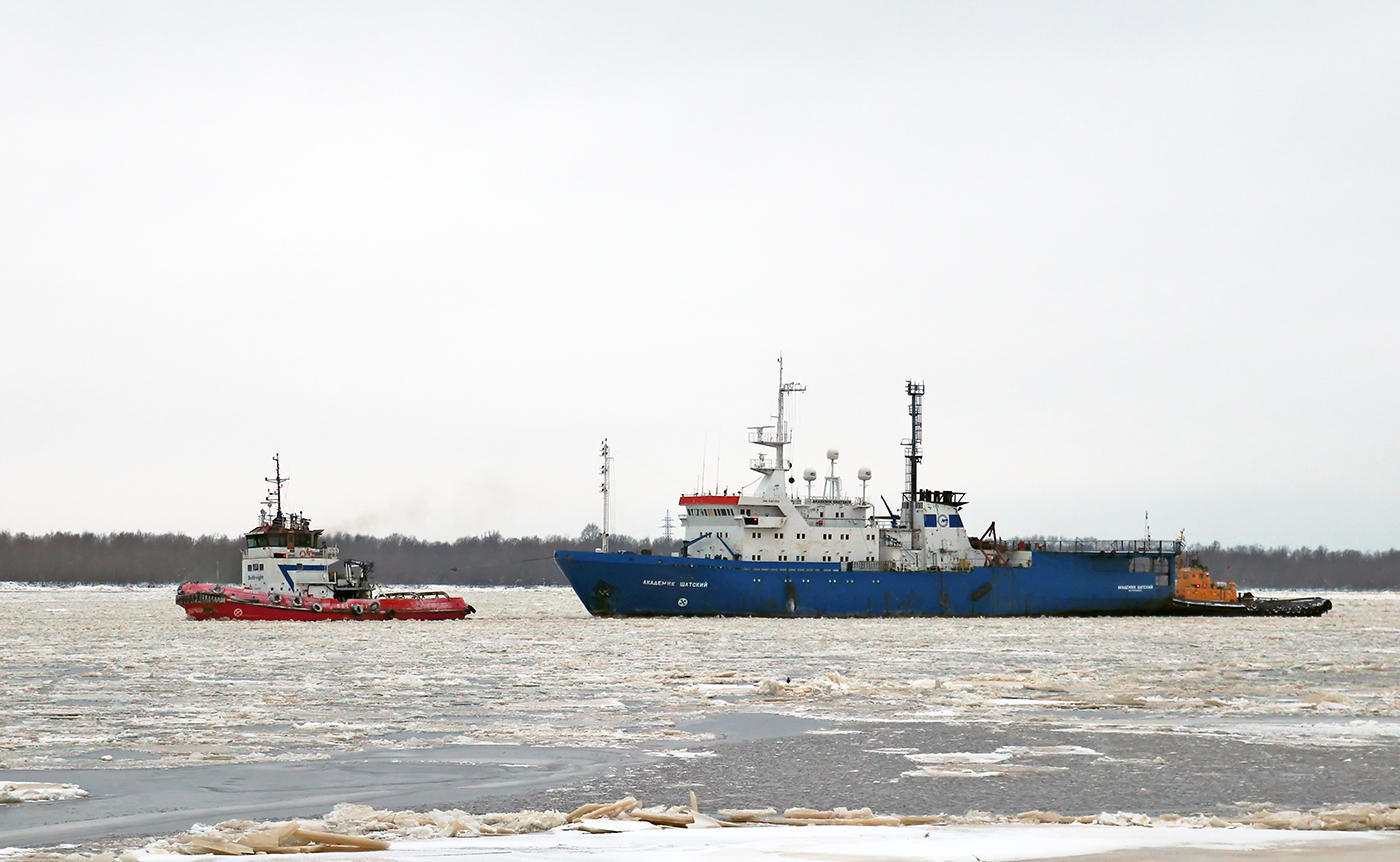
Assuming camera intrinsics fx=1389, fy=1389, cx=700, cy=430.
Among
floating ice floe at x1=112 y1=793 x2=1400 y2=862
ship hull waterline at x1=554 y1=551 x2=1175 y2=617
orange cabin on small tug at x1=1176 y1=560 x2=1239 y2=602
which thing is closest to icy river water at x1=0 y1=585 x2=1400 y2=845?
floating ice floe at x1=112 y1=793 x2=1400 y2=862

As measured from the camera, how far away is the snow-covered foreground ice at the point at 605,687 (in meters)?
16.1

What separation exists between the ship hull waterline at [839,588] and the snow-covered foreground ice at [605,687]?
14222 mm

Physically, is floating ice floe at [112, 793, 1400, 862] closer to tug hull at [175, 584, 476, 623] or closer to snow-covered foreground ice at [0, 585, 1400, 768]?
snow-covered foreground ice at [0, 585, 1400, 768]

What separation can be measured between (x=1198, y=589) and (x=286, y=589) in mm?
45224

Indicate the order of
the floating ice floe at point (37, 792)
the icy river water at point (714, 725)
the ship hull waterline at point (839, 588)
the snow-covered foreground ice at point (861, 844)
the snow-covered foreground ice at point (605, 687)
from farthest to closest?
the ship hull waterline at point (839, 588)
the snow-covered foreground ice at point (605, 687)
the icy river water at point (714, 725)
the floating ice floe at point (37, 792)
the snow-covered foreground ice at point (861, 844)

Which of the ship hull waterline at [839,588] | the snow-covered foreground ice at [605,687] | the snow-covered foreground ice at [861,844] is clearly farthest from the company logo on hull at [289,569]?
the snow-covered foreground ice at [861,844]

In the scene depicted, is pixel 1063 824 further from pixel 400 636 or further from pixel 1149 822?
pixel 400 636

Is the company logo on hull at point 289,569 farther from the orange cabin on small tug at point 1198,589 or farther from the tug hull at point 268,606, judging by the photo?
the orange cabin on small tug at point 1198,589

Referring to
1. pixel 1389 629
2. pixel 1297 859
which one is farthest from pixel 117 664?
pixel 1389 629

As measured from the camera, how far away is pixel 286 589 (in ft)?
181

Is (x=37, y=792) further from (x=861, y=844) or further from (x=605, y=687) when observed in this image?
(x=605, y=687)

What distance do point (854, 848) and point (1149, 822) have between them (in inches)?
98.2

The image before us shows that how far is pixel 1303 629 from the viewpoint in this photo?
53.6 meters

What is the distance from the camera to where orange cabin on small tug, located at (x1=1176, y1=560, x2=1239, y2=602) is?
233 ft
